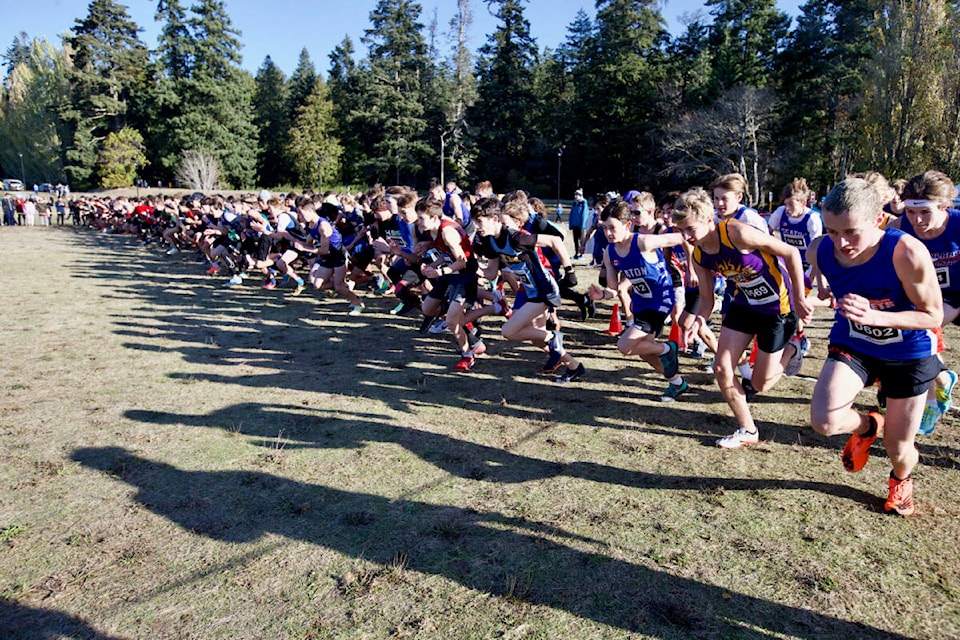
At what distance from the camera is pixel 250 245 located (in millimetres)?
13836

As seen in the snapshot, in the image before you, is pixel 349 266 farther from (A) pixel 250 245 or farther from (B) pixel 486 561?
(B) pixel 486 561

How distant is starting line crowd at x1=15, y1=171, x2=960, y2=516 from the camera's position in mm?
3277

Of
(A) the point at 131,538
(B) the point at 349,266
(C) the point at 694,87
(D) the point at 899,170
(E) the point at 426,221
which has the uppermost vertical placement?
(C) the point at 694,87

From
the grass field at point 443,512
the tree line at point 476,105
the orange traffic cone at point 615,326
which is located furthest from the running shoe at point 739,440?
the tree line at point 476,105

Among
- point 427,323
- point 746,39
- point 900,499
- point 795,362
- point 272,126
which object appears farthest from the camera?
point 272,126

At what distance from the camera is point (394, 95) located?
58562 millimetres

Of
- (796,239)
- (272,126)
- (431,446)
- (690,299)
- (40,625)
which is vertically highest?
(272,126)

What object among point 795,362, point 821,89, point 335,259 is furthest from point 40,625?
point 821,89

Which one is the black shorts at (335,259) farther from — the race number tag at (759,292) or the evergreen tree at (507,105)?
the evergreen tree at (507,105)

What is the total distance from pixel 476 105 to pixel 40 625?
6092 centimetres

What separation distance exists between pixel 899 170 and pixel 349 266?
29.8 m

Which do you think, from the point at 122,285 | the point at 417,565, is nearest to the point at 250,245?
the point at 122,285

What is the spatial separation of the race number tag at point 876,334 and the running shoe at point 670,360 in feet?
6.50

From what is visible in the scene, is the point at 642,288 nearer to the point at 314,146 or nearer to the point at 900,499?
the point at 900,499
